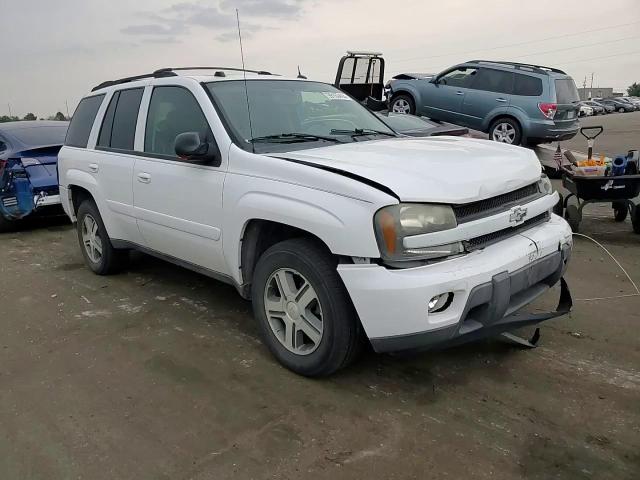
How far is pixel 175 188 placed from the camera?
4.10m

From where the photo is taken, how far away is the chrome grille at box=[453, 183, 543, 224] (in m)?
3.02

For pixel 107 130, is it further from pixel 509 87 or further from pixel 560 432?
pixel 509 87

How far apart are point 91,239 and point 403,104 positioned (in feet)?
30.0

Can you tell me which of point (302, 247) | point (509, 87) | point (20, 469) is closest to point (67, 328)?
point (20, 469)

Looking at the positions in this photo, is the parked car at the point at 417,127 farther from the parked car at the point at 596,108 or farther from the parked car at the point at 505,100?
the parked car at the point at 596,108

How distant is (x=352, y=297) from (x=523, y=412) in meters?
1.09

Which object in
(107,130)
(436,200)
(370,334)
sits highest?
(107,130)

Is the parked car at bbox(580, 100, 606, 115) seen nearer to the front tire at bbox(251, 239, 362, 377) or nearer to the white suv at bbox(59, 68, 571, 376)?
the white suv at bbox(59, 68, 571, 376)

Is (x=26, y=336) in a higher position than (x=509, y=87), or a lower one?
lower

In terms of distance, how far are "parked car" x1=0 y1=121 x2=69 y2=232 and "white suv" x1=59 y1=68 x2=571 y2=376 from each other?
3305 millimetres

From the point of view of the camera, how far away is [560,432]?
9.20ft

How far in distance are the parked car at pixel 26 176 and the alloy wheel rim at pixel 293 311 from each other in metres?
5.50

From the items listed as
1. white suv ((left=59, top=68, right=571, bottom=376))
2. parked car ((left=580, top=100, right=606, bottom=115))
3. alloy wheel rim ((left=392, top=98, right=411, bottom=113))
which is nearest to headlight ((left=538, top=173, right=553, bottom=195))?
white suv ((left=59, top=68, right=571, bottom=376))

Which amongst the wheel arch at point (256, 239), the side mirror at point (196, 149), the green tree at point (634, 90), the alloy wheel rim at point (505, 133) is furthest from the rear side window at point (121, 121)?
the green tree at point (634, 90)
